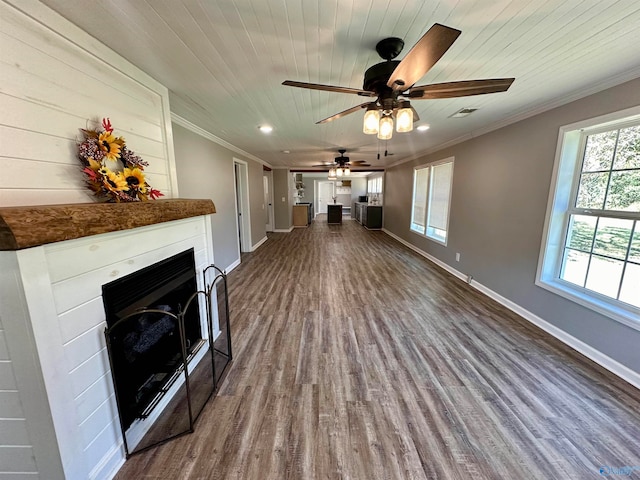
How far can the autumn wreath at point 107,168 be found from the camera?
1331 millimetres

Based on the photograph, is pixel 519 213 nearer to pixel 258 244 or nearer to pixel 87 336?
pixel 87 336

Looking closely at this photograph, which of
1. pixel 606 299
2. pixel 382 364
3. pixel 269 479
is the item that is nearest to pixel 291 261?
pixel 382 364

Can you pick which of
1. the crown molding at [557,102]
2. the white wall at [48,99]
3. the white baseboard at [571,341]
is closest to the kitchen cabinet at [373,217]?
the crown molding at [557,102]

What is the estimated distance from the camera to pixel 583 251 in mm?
2342

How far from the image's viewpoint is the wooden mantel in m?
0.80

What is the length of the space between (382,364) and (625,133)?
2741 mm

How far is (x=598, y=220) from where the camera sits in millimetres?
2186

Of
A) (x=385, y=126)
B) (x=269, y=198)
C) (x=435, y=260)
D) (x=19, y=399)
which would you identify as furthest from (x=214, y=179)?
(x=269, y=198)

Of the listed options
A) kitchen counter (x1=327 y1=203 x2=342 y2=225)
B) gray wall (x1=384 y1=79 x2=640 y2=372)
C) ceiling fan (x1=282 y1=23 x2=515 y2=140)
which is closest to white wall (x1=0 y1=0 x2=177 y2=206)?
ceiling fan (x1=282 y1=23 x2=515 y2=140)

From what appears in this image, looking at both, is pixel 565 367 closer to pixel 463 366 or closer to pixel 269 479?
pixel 463 366

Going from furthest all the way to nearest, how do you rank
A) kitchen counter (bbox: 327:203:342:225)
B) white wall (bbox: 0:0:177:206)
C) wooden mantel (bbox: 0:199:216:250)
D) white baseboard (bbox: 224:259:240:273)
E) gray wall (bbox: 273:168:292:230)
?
kitchen counter (bbox: 327:203:342:225) → gray wall (bbox: 273:168:292:230) → white baseboard (bbox: 224:259:240:273) → white wall (bbox: 0:0:177:206) → wooden mantel (bbox: 0:199:216:250)

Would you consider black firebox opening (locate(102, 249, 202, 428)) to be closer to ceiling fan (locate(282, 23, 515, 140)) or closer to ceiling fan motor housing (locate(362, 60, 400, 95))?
ceiling fan (locate(282, 23, 515, 140))

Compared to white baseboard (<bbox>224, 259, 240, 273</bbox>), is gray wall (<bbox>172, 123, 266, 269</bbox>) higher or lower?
higher

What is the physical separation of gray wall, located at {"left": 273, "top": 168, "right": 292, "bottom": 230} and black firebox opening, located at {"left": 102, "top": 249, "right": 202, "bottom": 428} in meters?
6.50
